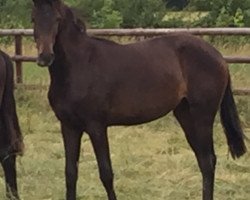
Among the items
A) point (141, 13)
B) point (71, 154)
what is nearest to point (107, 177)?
point (71, 154)

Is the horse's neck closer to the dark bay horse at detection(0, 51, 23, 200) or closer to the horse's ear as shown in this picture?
the horse's ear

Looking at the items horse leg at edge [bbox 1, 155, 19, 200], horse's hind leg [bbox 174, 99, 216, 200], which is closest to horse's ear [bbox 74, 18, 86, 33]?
horse's hind leg [bbox 174, 99, 216, 200]

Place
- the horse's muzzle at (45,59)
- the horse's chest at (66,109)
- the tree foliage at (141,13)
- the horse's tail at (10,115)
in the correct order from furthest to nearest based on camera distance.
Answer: the tree foliage at (141,13)
the horse's tail at (10,115)
the horse's chest at (66,109)
the horse's muzzle at (45,59)

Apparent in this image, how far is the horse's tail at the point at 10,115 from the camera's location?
5.59 meters

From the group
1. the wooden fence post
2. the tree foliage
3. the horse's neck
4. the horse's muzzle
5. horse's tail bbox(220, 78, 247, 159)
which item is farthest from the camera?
the tree foliage

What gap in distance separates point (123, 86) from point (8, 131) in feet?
3.33

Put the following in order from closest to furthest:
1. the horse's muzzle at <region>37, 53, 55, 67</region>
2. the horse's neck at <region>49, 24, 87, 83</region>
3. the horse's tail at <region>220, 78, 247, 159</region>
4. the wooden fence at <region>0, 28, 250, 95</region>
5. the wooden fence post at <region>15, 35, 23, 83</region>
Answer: the horse's muzzle at <region>37, 53, 55, 67</region> < the horse's neck at <region>49, 24, 87, 83</region> < the horse's tail at <region>220, 78, 247, 159</region> < the wooden fence at <region>0, 28, 250, 95</region> < the wooden fence post at <region>15, 35, 23, 83</region>

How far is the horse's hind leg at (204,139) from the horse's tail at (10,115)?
54.5 inches

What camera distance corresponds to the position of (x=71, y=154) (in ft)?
17.8

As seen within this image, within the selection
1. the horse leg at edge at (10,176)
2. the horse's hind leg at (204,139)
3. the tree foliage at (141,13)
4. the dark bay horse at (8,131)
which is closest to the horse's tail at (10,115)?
the dark bay horse at (8,131)

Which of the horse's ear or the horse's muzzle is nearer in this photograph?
the horse's muzzle

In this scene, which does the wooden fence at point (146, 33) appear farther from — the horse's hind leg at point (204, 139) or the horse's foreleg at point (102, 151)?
the horse's foreleg at point (102, 151)

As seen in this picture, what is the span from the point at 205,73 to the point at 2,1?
18391mm

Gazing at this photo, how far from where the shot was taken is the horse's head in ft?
16.4
